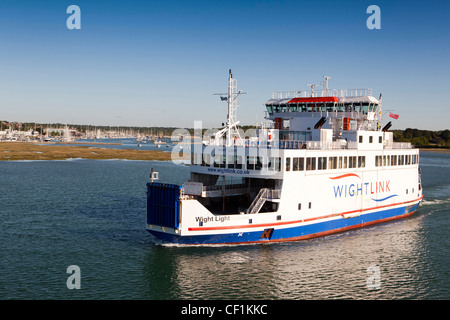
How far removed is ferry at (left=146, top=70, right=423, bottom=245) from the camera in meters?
28.4

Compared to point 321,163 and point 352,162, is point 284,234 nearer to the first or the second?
point 321,163

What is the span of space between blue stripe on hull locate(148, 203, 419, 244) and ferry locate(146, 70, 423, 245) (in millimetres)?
79

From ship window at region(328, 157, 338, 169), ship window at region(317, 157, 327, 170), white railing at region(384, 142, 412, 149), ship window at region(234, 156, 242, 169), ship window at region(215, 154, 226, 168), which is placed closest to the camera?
ship window at region(234, 156, 242, 169)

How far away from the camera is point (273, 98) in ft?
142

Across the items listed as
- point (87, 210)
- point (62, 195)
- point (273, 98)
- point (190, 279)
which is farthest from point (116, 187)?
point (190, 279)

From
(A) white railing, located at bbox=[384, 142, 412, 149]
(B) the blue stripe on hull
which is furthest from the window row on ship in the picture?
(A) white railing, located at bbox=[384, 142, 412, 149]

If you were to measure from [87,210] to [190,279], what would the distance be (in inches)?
872

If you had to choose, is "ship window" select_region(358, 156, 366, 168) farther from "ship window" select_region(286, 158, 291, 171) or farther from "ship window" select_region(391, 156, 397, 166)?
"ship window" select_region(286, 158, 291, 171)

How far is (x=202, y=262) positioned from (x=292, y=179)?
9.23 metres

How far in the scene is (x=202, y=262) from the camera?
26922 millimetres

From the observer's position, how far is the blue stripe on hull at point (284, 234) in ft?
93.2

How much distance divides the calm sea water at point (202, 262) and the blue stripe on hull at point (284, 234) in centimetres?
59
